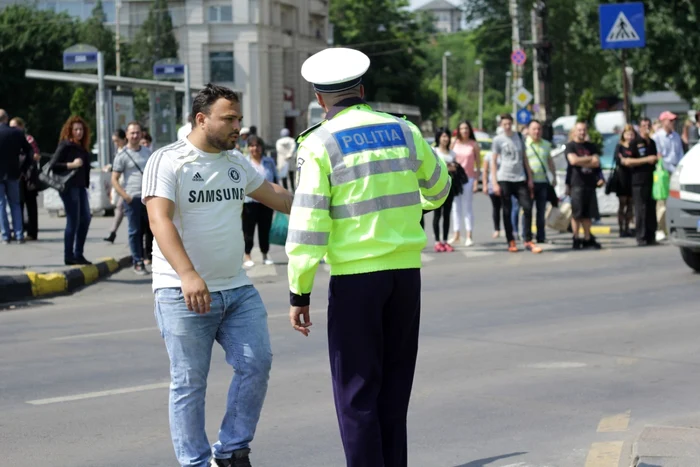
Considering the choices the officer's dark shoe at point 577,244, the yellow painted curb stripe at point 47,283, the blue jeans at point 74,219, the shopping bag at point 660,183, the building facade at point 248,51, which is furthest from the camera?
the building facade at point 248,51

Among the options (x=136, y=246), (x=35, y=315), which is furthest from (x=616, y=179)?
(x=35, y=315)

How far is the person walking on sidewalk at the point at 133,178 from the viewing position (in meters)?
14.6

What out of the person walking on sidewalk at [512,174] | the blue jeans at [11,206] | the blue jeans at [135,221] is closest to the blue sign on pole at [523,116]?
the person walking on sidewalk at [512,174]

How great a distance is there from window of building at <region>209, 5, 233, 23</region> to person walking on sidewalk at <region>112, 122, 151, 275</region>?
6035 cm

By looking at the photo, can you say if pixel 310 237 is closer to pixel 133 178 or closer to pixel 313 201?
pixel 313 201

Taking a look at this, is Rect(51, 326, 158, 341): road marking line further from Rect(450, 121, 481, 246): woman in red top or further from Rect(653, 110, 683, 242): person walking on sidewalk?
Rect(653, 110, 683, 242): person walking on sidewalk

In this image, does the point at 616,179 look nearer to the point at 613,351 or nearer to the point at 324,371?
the point at 613,351

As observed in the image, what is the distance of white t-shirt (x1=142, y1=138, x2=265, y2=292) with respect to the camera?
548 cm

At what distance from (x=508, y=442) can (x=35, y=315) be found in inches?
270

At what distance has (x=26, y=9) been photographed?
217 feet

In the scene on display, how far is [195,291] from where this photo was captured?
525cm

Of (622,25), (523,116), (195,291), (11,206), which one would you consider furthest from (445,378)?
(523,116)

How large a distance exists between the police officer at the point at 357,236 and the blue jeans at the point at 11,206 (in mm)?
13642

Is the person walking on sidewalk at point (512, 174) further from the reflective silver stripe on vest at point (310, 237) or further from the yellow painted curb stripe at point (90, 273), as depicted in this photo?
the reflective silver stripe on vest at point (310, 237)
